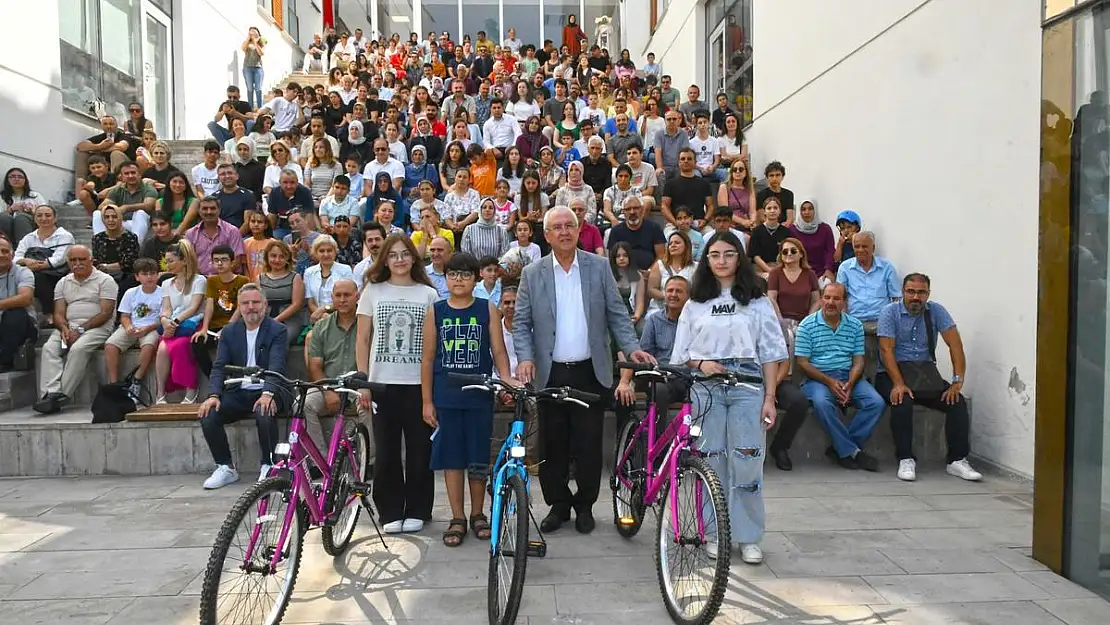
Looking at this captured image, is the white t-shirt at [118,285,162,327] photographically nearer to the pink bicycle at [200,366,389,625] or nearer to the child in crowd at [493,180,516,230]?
the child in crowd at [493,180,516,230]

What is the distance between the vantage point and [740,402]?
14.6 ft

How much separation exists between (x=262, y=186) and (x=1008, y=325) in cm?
936

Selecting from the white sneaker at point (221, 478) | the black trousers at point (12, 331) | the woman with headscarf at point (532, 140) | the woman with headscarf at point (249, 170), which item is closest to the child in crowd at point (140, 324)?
the black trousers at point (12, 331)

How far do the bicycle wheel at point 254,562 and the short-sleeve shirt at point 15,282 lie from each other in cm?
600

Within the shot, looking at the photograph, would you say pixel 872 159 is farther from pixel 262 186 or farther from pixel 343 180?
pixel 262 186

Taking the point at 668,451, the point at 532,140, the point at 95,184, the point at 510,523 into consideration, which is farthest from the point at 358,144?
the point at 510,523

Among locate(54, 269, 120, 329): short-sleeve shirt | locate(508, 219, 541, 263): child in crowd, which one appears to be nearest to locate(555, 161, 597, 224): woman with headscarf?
locate(508, 219, 541, 263): child in crowd

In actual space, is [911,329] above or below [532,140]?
below

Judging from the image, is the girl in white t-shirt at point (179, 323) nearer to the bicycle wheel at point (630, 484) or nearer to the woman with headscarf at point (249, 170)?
the woman with headscarf at point (249, 170)

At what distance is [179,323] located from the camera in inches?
303

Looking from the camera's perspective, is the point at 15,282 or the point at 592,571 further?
the point at 15,282

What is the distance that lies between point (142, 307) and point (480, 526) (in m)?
4.75

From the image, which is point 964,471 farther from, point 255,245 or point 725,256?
point 255,245

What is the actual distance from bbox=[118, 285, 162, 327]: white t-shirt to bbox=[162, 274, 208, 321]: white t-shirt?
12cm
